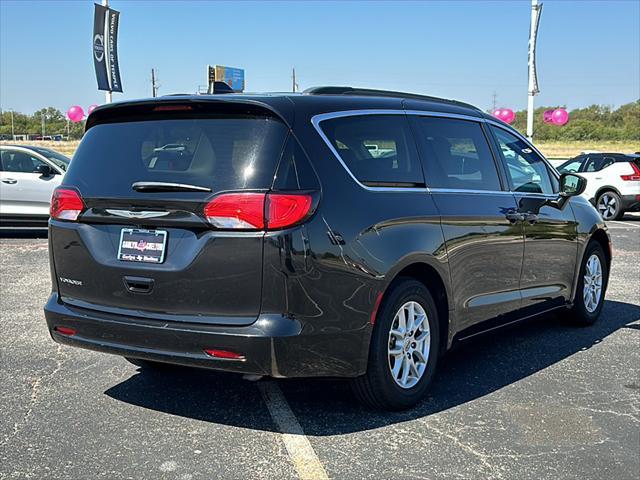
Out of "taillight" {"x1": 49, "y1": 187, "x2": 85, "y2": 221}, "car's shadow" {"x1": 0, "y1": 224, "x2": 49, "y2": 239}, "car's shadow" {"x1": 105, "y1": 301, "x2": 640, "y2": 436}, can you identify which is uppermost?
"taillight" {"x1": 49, "y1": 187, "x2": 85, "y2": 221}

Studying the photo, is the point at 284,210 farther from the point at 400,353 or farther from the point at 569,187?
the point at 569,187

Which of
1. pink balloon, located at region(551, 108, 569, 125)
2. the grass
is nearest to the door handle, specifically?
pink balloon, located at region(551, 108, 569, 125)

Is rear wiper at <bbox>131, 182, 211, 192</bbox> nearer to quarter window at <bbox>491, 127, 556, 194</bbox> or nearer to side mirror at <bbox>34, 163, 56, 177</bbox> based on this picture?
quarter window at <bbox>491, 127, 556, 194</bbox>

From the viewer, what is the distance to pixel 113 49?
64.1 ft

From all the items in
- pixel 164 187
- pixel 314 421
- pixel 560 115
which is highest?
pixel 560 115

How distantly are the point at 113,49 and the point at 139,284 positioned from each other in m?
17.5

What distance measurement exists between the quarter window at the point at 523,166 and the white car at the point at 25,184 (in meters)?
8.75

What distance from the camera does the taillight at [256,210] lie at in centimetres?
339

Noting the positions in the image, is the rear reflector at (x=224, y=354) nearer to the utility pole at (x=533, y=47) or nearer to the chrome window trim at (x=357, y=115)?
the chrome window trim at (x=357, y=115)

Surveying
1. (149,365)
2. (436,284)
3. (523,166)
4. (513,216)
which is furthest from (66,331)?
(523,166)

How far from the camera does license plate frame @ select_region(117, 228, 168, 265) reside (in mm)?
3566

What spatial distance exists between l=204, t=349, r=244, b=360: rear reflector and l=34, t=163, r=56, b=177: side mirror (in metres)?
9.72

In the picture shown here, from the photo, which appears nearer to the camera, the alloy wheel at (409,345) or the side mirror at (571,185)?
the alloy wheel at (409,345)

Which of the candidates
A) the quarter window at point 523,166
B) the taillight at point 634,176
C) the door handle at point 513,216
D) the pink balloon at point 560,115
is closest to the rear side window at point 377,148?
the door handle at point 513,216
